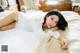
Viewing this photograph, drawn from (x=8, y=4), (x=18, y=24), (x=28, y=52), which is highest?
(x=8, y=4)

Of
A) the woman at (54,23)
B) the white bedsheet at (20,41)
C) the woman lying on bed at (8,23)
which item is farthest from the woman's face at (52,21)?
the woman lying on bed at (8,23)

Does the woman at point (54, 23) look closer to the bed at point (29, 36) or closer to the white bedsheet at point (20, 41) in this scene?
the bed at point (29, 36)

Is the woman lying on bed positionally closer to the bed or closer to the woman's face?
the bed

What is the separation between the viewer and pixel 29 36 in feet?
4.69

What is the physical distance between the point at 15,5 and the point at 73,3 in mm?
1201

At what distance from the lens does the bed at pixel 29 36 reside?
49.6 inches

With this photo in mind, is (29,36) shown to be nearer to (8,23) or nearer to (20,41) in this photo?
(20,41)

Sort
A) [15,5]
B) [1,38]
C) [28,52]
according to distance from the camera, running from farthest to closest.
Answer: [15,5] < [1,38] < [28,52]

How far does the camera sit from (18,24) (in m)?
1.70

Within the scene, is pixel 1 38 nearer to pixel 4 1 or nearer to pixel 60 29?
pixel 60 29

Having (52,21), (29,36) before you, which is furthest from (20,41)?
(52,21)

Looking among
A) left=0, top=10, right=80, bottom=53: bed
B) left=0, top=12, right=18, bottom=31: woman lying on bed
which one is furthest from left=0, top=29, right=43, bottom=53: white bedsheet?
left=0, top=12, right=18, bottom=31: woman lying on bed

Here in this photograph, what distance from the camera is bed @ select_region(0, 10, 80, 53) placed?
126cm

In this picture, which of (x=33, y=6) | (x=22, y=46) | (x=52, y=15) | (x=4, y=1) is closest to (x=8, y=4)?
(x=4, y=1)
